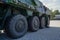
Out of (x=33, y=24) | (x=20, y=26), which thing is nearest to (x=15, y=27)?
(x=20, y=26)

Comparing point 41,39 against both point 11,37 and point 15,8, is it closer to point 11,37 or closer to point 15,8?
point 11,37

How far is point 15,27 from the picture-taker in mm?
6293

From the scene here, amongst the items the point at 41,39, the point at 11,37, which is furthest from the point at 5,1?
the point at 41,39

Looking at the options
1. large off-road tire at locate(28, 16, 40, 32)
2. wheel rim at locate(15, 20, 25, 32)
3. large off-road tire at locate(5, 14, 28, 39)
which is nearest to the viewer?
large off-road tire at locate(5, 14, 28, 39)

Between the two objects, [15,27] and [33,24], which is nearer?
[15,27]

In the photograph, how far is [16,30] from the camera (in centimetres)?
636

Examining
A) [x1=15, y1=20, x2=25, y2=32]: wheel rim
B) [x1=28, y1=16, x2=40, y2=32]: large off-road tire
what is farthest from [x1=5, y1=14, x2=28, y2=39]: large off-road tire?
[x1=28, y1=16, x2=40, y2=32]: large off-road tire

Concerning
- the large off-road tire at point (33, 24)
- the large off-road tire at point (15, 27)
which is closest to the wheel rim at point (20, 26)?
the large off-road tire at point (15, 27)

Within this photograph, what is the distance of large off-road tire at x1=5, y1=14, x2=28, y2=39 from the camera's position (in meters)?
6.06

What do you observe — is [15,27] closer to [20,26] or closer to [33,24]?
[20,26]

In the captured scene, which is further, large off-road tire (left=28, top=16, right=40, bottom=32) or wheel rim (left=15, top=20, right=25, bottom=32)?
large off-road tire (left=28, top=16, right=40, bottom=32)

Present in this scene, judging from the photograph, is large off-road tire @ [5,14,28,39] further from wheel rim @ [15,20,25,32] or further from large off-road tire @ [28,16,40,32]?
large off-road tire @ [28,16,40,32]

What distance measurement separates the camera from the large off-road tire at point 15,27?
6060 mm

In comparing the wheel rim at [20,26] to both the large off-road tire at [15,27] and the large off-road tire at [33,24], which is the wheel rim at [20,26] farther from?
the large off-road tire at [33,24]
